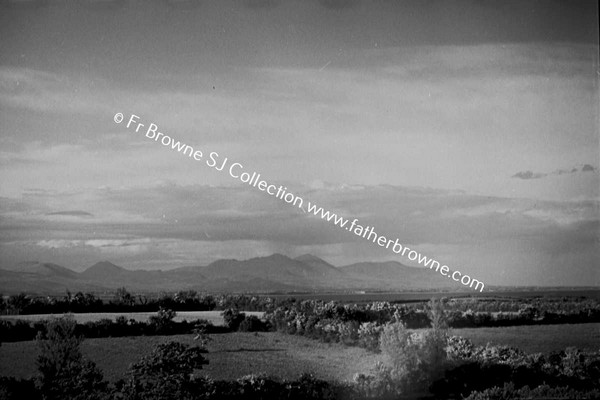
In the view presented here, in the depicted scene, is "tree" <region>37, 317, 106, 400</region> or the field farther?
the field

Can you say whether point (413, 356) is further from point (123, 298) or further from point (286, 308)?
point (123, 298)

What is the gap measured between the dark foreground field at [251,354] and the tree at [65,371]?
36cm

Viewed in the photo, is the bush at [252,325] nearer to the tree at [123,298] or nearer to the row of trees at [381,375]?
the row of trees at [381,375]

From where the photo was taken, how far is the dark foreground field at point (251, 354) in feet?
37.7

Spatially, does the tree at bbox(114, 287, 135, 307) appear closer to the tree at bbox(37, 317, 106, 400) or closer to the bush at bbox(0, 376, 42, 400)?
the tree at bbox(37, 317, 106, 400)

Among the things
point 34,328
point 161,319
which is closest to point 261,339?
point 161,319

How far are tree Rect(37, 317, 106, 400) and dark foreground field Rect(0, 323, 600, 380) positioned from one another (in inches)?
14.1

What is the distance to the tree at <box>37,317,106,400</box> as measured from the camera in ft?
35.7

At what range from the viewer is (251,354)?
12133 mm

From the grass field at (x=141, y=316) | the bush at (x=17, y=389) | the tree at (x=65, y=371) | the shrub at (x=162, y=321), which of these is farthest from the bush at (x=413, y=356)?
the bush at (x=17, y=389)

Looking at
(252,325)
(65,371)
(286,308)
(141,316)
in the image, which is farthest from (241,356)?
(65,371)

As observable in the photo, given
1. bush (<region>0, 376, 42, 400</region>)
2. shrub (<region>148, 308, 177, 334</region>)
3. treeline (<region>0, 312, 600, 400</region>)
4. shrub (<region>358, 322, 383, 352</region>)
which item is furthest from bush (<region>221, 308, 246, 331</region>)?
bush (<region>0, 376, 42, 400</region>)

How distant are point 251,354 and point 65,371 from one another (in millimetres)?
3050

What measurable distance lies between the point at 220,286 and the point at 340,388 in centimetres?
318
